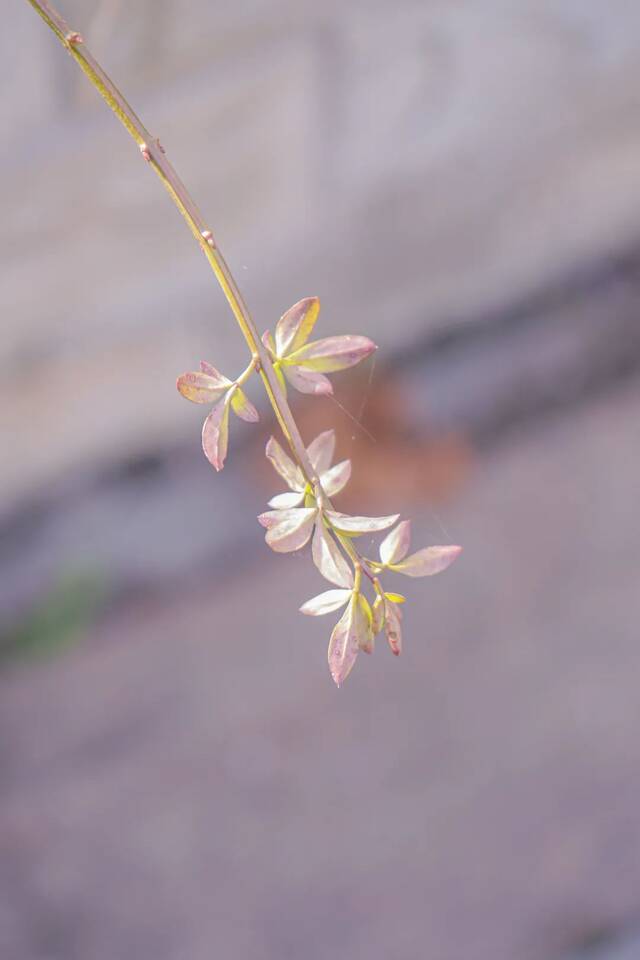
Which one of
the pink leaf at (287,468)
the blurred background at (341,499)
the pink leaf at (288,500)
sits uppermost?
the blurred background at (341,499)

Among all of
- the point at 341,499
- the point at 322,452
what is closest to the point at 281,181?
the point at 341,499

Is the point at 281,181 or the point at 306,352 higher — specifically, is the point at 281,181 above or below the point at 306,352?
above

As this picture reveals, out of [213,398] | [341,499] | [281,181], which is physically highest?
[281,181]

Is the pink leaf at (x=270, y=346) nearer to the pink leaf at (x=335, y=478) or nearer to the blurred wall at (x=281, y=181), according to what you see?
the pink leaf at (x=335, y=478)

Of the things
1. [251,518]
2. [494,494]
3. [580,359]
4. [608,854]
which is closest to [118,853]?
[251,518]

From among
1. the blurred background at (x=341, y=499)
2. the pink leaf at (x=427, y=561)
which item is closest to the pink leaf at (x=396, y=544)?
the pink leaf at (x=427, y=561)

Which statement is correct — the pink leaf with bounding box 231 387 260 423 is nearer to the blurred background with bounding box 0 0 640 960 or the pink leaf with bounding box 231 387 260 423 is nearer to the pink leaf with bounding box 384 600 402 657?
the pink leaf with bounding box 384 600 402 657

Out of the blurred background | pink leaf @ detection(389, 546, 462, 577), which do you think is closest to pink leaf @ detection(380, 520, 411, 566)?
pink leaf @ detection(389, 546, 462, 577)

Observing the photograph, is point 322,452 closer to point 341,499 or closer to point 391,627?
point 391,627
